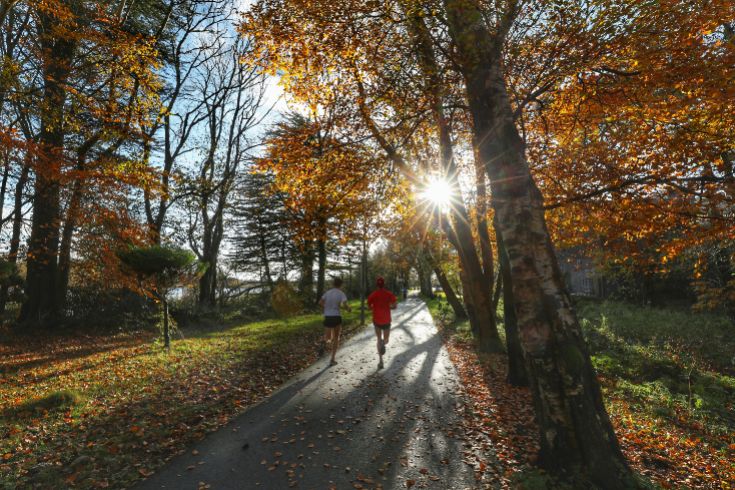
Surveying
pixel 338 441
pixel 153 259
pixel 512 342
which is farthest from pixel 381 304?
pixel 153 259

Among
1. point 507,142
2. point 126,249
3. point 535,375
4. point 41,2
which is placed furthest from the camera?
point 126,249

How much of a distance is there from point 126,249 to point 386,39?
945cm

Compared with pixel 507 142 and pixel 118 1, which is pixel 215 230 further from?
pixel 507 142

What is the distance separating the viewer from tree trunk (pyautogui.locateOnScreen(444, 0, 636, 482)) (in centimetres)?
397

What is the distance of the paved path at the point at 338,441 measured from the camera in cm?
416

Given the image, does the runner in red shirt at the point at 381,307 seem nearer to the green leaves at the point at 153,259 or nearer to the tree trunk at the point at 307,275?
the green leaves at the point at 153,259

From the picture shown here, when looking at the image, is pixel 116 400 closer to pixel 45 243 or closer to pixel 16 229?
pixel 45 243

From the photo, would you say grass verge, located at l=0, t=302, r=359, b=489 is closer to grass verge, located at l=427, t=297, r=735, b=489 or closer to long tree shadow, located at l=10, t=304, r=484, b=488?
long tree shadow, located at l=10, t=304, r=484, b=488

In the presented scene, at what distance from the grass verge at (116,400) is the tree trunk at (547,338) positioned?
174 inches

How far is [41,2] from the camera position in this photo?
888 cm

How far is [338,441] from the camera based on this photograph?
5148 mm

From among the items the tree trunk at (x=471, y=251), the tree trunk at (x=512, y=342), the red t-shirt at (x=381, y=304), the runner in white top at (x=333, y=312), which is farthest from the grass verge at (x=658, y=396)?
the runner in white top at (x=333, y=312)

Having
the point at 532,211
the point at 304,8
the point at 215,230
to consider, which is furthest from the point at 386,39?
the point at 215,230

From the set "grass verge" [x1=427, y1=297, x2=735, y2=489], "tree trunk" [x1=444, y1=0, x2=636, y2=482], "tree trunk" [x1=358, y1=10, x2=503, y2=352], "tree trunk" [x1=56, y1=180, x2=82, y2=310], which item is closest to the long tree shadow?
"grass verge" [x1=427, y1=297, x2=735, y2=489]
